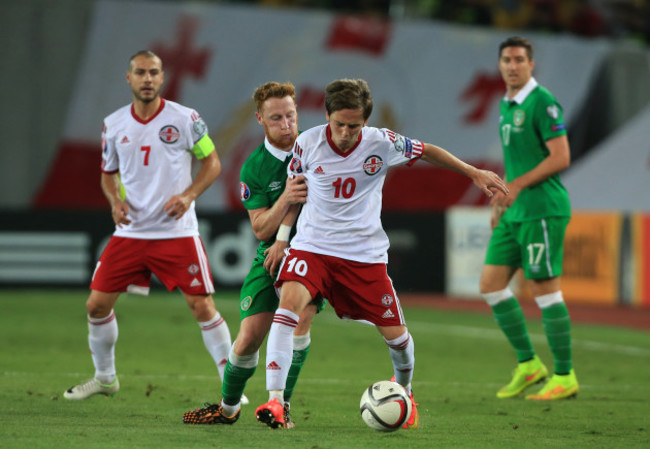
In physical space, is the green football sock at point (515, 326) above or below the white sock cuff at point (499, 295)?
below

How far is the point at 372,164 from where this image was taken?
5352 millimetres

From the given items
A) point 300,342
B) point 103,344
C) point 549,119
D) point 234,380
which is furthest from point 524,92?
point 103,344

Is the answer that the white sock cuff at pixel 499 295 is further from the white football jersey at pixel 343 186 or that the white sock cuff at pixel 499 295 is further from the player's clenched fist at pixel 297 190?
the player's clenched fist at pixel 297 190

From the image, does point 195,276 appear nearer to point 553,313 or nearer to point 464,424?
point 464,424

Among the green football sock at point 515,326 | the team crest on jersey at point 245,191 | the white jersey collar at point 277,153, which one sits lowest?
the green football sock at point 515,326

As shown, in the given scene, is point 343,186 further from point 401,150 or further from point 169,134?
point 169,134

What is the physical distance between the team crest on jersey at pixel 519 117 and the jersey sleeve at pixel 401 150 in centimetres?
190

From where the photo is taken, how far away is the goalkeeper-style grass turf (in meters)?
5.16

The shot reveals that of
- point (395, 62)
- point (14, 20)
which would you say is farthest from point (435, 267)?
A: point (14, 20)

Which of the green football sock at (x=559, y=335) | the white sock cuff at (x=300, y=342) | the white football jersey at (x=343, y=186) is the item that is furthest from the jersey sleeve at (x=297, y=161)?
the green football sock at (x=559, y=335)

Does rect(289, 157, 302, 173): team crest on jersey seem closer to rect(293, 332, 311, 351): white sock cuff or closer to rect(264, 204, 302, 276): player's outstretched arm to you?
rect(264, 204, 302, 276): player's outstretched arm

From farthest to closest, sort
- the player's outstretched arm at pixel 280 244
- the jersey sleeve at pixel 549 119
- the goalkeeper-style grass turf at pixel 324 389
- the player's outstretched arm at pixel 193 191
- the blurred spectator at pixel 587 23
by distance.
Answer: the blurred spectator at pixel 587 23 < the jersey sleeve at pixel 549 119 < the player's outstretched arm at pixel 193 191 < the player's outstretched arm at pixel 280 244 < the goalkeeper-style grass turf at pixel 324 389

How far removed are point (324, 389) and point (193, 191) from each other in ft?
5.76

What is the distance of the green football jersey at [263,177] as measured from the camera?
18.2 ft
